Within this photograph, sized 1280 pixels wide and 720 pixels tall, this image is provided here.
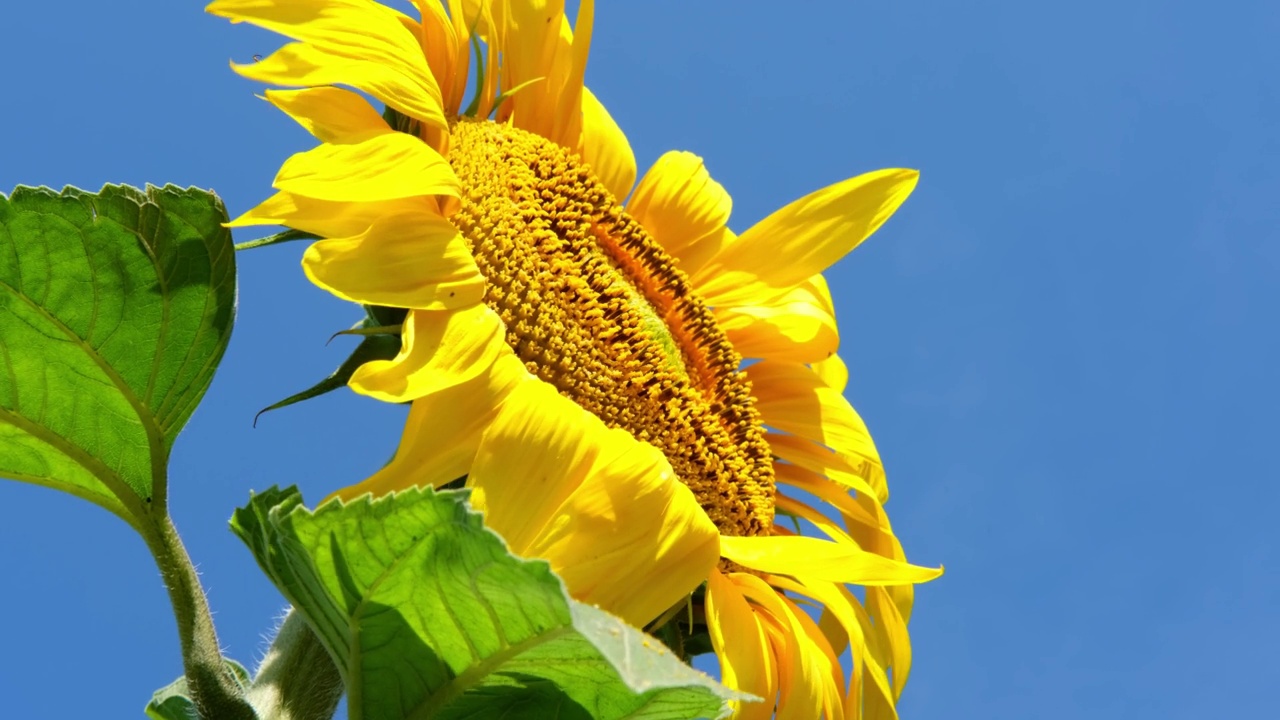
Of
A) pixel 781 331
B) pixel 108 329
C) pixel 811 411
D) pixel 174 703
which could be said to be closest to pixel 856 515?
pixel 811 411

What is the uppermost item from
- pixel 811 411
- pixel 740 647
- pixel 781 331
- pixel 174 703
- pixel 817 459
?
pixel 781 331

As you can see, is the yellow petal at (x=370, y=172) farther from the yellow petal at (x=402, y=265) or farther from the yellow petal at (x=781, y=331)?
the yellow petal at (x=781, y=331)

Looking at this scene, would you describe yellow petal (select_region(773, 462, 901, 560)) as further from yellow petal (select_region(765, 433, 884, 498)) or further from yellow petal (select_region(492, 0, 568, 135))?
yellow petal (select_region(492, 0, 568, 135))

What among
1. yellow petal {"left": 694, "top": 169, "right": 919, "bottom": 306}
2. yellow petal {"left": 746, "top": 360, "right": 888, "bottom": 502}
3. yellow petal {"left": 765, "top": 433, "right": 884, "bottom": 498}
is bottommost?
yellow petal {"left": 765, "top": 433, "right": 884, "bottom": 498}

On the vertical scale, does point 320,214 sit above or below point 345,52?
below

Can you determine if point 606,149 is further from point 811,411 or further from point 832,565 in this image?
point 832,565

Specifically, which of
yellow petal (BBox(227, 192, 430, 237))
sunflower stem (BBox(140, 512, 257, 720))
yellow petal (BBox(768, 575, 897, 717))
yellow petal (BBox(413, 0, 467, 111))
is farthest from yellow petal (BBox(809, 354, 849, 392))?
sunflower stem (BBox(140, 512, 257, 720))

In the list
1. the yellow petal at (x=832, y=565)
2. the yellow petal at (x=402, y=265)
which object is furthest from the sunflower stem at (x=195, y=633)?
the yellow petal at (x=832, y=565)

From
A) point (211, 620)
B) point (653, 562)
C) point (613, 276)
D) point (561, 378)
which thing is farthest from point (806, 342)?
point (211, 620)
